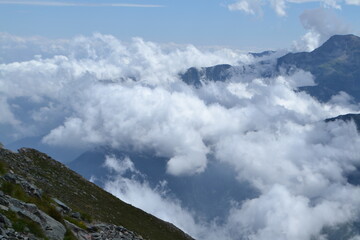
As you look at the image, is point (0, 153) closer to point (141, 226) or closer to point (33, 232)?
point (141, 226)

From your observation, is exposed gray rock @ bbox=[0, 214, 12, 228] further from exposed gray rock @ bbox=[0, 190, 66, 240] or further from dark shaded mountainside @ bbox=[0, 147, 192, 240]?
exposed gray rock @ bbox=[0, 190, 66, 240]

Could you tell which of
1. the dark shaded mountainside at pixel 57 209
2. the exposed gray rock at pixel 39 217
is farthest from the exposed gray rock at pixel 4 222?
the exposed gray rock at pixel 39 217

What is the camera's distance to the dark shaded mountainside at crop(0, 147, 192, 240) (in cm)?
1906

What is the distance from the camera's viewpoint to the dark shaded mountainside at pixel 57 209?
19062 mm

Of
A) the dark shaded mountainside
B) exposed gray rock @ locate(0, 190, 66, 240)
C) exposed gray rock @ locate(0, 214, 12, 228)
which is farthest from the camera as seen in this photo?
exposed gray rock @ locate(0, 190, 66, 240)

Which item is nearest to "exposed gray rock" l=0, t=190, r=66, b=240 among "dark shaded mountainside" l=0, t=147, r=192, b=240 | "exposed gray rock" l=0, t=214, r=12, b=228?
"dark shaded mountainside" l=0, t=147, r=192, b=240

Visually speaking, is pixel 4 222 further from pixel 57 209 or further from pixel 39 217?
pixel 57 209

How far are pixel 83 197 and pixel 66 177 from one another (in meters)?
6.23

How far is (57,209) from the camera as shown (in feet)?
87.2

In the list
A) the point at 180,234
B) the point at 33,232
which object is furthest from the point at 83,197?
the point at 33,232

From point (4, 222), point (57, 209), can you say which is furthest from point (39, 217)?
point (57, 209)

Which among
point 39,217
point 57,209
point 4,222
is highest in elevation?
point 57,209

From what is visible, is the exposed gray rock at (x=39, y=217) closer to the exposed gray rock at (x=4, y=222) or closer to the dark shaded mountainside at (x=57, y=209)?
the dark shaded mountainside at (x=57, y=209)

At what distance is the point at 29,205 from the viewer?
2120cm
